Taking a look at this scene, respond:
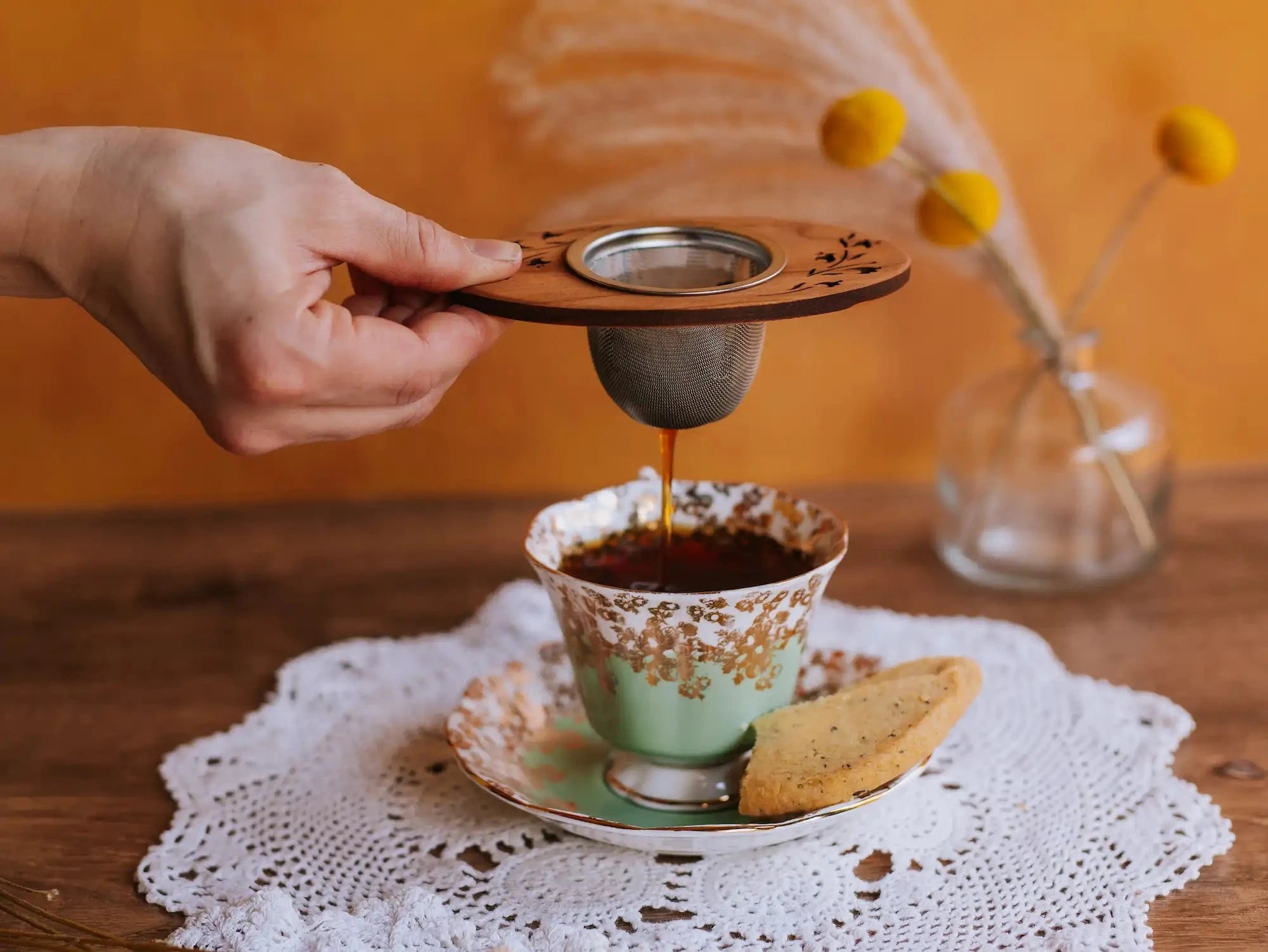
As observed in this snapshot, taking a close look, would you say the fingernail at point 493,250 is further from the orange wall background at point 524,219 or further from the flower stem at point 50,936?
the orange wall background at point 524,219

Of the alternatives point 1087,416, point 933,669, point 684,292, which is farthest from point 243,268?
point 1087,416

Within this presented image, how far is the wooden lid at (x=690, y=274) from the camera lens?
636mm

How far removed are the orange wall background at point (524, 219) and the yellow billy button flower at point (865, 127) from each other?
33cm

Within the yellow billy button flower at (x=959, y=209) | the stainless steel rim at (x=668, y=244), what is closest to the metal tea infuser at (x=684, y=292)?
the stainless steel rim at (x=668, y=244)

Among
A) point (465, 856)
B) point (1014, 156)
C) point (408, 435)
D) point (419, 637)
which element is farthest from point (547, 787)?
point (1014, 156)

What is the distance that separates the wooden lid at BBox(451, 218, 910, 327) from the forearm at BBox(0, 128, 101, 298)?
0.73 ft

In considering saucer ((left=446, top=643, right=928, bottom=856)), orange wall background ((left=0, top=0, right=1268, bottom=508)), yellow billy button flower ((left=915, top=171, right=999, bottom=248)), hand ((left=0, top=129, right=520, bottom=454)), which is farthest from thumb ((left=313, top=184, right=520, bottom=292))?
orange wall background ((left=0, top=0, right=1268, bottom=508))

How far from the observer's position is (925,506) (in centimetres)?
133

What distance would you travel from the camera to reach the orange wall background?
4.04 feet

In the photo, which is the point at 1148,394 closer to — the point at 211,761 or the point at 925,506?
the point at 925,506

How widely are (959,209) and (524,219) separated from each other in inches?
18.0

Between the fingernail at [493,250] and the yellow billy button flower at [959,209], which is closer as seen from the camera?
the fingernail at [493,250]

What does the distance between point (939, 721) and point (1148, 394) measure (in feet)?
1.94

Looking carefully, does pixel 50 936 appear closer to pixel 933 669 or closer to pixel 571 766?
pixel 571 766
